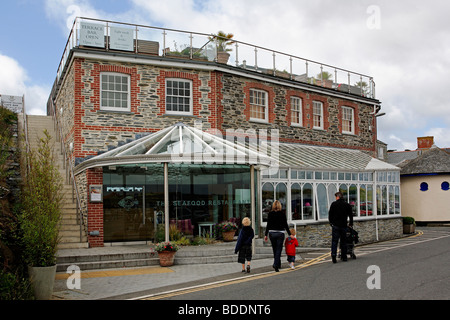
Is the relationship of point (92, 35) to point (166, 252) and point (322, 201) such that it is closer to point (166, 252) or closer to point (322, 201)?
point (166, 252)

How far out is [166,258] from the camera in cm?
1182

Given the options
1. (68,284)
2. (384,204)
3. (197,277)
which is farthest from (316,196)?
(68,284)

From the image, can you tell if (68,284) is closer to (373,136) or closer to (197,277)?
(197,277)

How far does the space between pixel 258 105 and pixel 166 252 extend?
9.62 m

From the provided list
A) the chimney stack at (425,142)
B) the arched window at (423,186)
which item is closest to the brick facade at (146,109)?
the arched window at (423,186)

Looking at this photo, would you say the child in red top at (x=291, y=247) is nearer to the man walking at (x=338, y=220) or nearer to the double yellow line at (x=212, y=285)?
the double yellow line at (x=212, y=285)

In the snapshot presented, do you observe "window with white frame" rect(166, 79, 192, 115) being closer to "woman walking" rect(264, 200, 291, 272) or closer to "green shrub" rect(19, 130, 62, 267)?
"woman walking" rect(264, 200, 291, 272)

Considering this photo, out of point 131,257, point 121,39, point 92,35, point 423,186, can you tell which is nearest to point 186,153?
point 131,257

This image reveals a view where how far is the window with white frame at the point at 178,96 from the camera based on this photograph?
663 inches

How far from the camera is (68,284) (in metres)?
9.55

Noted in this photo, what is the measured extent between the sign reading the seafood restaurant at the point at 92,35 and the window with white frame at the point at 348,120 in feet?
44.1
